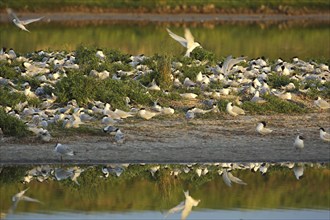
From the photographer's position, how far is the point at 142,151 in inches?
634

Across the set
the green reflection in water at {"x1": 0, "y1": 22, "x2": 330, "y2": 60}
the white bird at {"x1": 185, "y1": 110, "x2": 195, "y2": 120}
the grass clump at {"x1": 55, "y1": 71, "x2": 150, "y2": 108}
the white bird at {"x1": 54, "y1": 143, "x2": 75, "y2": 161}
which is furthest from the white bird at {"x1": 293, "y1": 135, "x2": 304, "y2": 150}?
the green reflection in water at {"x1": 0, "y1": 22, "x2": 330, "y2": 60}

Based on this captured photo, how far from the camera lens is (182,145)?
651 inches

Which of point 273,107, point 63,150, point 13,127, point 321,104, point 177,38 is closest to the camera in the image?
point 63,150

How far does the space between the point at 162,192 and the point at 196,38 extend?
2789 cm

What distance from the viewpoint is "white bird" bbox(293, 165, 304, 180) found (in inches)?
595

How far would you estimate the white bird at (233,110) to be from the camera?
61.5 ft

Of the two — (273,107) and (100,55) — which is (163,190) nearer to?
(273,107)

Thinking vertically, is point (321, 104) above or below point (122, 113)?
below

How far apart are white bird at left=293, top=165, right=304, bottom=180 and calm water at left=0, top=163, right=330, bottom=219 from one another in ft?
0.04

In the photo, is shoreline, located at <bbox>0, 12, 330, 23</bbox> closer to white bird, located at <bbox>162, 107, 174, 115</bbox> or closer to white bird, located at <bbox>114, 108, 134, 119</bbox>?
white bird, located at <bbox>162, 107, 174, 115</bbox>

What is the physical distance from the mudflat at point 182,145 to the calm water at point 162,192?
1.08 ft

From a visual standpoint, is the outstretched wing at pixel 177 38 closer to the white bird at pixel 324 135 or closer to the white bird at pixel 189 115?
the white bird at pixel 189 115

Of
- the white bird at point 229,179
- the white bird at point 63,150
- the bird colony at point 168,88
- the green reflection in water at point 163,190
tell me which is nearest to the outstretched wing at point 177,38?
the bird colony at point 168,88

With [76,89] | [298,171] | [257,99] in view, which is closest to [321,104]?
[257,99]
